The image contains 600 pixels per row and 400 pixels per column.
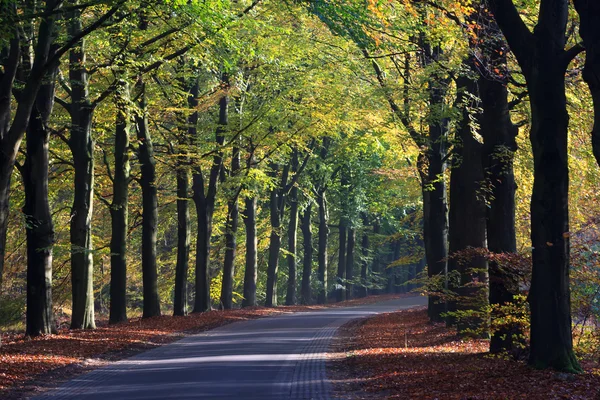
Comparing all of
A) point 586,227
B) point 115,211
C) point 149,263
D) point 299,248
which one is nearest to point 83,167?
point 115,211

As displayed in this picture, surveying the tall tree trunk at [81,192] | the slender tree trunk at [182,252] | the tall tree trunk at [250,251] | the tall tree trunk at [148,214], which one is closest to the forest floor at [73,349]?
the tall tree trunk at [148,214]

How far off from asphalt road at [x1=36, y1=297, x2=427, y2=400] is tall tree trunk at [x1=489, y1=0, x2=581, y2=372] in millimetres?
3701

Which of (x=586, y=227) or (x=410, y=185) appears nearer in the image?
(x=586, y=227)

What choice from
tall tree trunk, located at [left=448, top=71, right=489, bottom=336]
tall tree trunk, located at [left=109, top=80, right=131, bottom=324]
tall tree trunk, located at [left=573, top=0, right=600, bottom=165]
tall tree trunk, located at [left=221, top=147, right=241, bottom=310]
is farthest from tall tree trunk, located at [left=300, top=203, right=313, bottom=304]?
tall tree trunk, located at [left=573, top=0, right=600, bottom=165]

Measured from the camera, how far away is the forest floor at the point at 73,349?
13547 mm

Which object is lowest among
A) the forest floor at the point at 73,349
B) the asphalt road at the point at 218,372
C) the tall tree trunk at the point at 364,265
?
the asphalt road at the point at 218,372

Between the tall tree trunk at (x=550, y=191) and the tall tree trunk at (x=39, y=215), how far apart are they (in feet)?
41.2

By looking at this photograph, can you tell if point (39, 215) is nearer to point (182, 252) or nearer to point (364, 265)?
point (182, 252)

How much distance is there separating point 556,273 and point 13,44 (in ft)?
37.9

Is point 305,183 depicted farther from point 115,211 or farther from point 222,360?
point 222,360

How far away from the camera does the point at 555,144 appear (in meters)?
12.1

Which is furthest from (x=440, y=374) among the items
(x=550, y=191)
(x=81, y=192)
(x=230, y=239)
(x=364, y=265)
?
(x=364, y=265)

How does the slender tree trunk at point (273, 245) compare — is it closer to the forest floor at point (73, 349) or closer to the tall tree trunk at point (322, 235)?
the tall tree trunk at point (322, 235)

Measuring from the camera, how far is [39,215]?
20.1 meters
